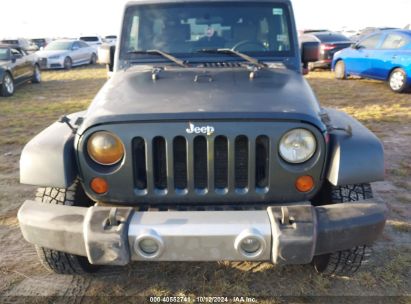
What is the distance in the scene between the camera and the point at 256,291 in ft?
9.70

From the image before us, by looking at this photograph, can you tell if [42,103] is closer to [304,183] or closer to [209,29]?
[209,29]

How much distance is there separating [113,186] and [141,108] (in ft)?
1.67

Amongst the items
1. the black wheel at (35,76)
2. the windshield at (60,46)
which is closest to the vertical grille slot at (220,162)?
the black wheel at (35,76)

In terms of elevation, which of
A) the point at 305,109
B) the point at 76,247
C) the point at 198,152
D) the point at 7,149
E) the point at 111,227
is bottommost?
the point at 7,149

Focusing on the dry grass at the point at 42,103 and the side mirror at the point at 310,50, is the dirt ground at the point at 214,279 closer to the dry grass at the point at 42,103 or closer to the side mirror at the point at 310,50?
the side mirror at the point at 310,50

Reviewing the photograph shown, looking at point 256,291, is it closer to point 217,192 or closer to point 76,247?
point 217,192

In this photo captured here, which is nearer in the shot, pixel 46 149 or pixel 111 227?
pixel 111 227

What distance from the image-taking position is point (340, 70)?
12.7 metres

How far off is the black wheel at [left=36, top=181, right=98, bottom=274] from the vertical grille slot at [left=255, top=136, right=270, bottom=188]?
4.00ft

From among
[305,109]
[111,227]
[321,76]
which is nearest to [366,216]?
[305,109]

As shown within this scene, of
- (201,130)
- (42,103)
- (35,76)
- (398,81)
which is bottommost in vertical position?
(35,76)

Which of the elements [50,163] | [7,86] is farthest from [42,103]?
[50,163]

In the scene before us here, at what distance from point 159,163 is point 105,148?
333mm

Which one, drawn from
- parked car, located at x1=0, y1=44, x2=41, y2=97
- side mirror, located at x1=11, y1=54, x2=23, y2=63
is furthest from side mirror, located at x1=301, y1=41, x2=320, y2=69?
side mirror, located at x1=11, y1=54, x2=23, y2=63
